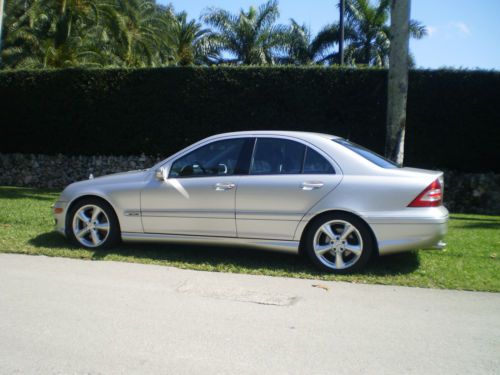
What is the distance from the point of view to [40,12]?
970 inches

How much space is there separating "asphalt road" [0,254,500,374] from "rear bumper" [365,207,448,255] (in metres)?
0.51

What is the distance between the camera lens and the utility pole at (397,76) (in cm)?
1050

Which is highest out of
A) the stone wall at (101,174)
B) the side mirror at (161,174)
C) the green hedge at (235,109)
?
the green hedge at (235,109)

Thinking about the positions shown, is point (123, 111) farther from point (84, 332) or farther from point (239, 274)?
point (84, 332)

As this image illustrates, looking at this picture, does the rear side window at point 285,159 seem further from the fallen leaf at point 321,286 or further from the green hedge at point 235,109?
the green hedge at point 235,109

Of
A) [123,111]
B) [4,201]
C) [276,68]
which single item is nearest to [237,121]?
[276,68]

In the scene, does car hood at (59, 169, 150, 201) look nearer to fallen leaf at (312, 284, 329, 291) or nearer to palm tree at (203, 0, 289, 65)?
fallen leaf at (312, 284, 329, 291)

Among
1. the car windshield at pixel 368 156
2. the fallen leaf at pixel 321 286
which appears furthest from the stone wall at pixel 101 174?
the fallen leaf at pixel 321 286

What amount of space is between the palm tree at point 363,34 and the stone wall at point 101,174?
18448mm

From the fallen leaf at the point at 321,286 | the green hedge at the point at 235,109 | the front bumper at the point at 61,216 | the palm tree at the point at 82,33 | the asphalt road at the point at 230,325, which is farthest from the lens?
the palm tree at the point at 82,33

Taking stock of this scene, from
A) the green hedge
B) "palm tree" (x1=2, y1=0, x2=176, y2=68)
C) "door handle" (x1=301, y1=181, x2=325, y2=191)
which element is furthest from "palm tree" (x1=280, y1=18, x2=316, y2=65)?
"door handle" (x1=301, y1=181, x2=325, y2=191)

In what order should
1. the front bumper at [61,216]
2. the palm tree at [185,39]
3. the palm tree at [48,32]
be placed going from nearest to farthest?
the front bumper at [61,216] → the palm tree at [48,32] → the palm tree at [185,39]

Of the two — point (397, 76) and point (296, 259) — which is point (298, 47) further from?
point (296, 259)

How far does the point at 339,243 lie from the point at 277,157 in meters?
1.30
